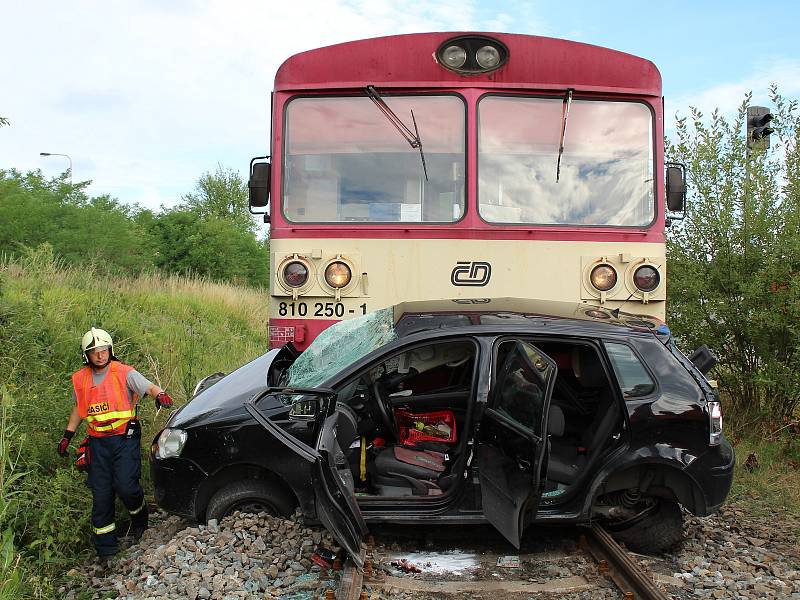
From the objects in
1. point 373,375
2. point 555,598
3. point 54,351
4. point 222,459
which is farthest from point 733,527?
point 54,351

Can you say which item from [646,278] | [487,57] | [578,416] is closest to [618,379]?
[578,416]

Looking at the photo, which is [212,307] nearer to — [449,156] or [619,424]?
[449,156]

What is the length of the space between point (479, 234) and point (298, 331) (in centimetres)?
171

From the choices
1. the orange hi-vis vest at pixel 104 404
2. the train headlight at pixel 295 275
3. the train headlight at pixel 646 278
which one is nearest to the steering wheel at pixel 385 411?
the train headlight at pixel 295 275

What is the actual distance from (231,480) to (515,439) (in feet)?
5.96

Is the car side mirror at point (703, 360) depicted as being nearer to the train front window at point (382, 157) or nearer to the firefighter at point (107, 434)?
the train front window at point (382, 157)

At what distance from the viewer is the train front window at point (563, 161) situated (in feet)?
22.0

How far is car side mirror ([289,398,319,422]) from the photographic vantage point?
4.88m

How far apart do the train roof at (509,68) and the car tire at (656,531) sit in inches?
138

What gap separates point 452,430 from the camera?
5371 millimetres

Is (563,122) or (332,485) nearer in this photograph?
(332,485)

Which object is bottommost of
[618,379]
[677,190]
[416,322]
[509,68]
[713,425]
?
[713,425]

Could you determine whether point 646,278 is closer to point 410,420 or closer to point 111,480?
point 410,420

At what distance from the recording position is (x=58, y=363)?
8766 mm
